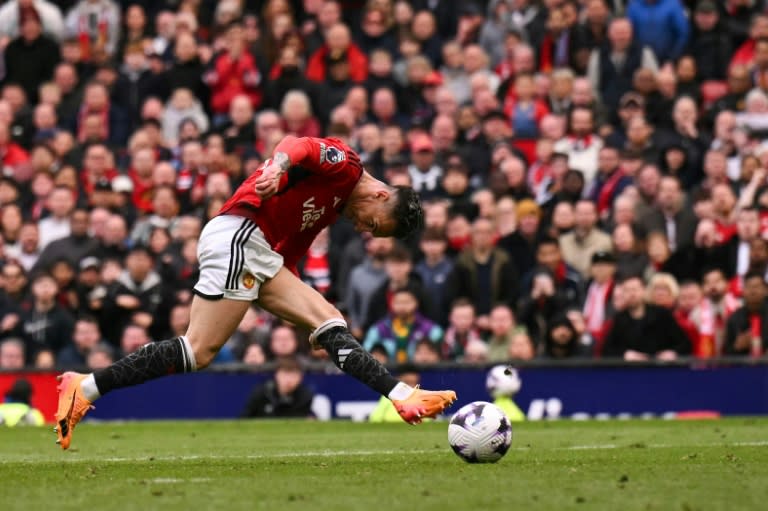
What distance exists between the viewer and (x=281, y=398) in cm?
1739

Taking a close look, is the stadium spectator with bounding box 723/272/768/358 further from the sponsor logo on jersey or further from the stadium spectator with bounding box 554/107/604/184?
the sponsor logo on jersey

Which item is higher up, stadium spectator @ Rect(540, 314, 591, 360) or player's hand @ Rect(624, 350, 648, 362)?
stadium spectator @ Rect(540, 314, 591, 360)

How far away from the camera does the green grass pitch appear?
7.96 m

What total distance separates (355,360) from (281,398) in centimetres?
700

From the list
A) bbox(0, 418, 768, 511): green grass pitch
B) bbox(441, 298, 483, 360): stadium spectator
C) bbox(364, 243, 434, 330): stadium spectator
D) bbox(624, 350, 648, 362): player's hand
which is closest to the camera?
bbox(0, 418, 768, 511): green grass pitch

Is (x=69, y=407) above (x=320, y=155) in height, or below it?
below

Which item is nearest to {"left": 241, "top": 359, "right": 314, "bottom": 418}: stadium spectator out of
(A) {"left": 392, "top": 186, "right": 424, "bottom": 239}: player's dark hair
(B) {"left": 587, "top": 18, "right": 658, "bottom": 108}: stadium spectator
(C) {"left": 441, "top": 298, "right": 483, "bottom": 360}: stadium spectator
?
(C) {"left": 441, "top": 298, "right": 483, "bottom": 360}: stadium spectator

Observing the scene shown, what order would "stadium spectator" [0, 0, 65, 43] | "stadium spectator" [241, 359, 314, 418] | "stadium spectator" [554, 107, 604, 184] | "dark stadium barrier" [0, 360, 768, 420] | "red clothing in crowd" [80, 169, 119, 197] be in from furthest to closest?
"stadium spectator" [0, 0, 65, 43], "red clothing in crowd" [80, 169, 119, 197], "stadium spectator" [554, 107, 604, 184], "stadium spectator" [241, 359, 314, 418], "dark stadium barrier" [0, 360, 768, 420]

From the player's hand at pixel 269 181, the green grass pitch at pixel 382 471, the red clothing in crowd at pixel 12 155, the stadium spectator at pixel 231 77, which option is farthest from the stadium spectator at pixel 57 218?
the player's hand at pixel 269 181

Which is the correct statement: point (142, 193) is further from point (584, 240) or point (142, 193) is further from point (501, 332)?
point (584, 240)

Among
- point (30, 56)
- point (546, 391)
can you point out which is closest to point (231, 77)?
point (30, 56)

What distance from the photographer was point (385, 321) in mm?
18000

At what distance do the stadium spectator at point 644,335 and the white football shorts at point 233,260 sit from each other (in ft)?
24.2

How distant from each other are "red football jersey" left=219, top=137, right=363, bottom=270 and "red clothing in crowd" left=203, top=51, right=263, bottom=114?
11439mm
